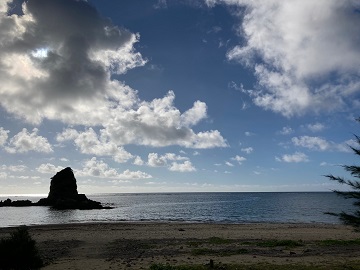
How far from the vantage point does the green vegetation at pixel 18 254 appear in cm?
1396

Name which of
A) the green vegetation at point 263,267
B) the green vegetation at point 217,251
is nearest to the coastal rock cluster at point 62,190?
the green vegetation at point 217,251

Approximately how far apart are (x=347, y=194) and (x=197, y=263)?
932cm

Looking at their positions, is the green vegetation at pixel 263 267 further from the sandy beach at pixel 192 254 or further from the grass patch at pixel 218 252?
the grass patch at pixel 218 252

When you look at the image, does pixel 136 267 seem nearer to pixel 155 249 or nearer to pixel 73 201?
pixel 155 249

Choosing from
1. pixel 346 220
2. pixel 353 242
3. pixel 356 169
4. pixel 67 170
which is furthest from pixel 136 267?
pixel 67 170

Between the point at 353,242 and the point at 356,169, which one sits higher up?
the point at 356,169

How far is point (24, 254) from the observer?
1437 cm

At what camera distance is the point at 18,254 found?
1412 centimetres

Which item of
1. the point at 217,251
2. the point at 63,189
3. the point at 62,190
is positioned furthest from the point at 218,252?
the point at 62,190

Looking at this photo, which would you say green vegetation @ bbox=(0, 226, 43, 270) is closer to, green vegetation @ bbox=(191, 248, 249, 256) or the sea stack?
green vegetation @ bbox=(191, 248, 249, 256)

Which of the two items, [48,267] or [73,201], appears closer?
[48,267]

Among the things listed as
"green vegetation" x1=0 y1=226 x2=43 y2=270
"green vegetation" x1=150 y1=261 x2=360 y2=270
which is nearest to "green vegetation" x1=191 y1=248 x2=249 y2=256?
"green vegetation" x1=150 y1=261 x2=360 y2=270

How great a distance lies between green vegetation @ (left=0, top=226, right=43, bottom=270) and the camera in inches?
550

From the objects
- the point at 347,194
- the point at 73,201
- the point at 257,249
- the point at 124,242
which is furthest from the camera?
the point at 73,201
